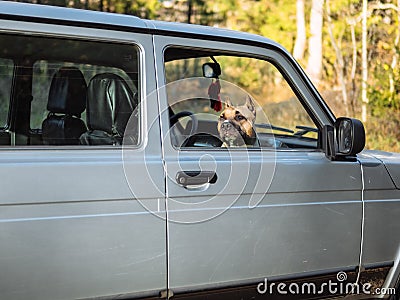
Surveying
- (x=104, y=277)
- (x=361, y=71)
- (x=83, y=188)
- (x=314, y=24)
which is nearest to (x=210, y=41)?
(x=83, y=188)

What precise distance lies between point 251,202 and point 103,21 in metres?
1.20

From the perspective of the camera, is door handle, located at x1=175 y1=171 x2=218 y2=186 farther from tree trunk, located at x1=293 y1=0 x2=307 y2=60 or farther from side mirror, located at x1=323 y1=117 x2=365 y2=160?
tree trunk, located at x1=293 y1=0 x2=307 y2=60

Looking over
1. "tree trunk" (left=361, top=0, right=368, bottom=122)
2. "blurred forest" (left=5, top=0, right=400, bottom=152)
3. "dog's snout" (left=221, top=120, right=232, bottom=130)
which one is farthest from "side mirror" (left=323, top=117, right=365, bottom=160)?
"tree trunk" (left=361, top=0, right=368, bottom=122)

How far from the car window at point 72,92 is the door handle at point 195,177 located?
299 millimetres

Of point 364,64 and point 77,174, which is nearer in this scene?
point 77,174

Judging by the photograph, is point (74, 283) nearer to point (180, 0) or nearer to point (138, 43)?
point (138, 43)

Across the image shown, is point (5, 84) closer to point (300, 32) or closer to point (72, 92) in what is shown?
point (72, 92)

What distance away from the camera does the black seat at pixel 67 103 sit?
2891mm

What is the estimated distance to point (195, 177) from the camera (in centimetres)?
291

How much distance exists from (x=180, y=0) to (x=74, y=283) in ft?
50.0

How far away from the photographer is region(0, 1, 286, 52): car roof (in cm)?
264

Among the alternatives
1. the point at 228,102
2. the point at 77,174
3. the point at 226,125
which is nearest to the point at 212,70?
the point at 228,102

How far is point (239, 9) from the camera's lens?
18.8 m

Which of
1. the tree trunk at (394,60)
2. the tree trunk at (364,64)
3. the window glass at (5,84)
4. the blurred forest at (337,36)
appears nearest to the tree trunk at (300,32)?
the blurred forest at (337,36)
